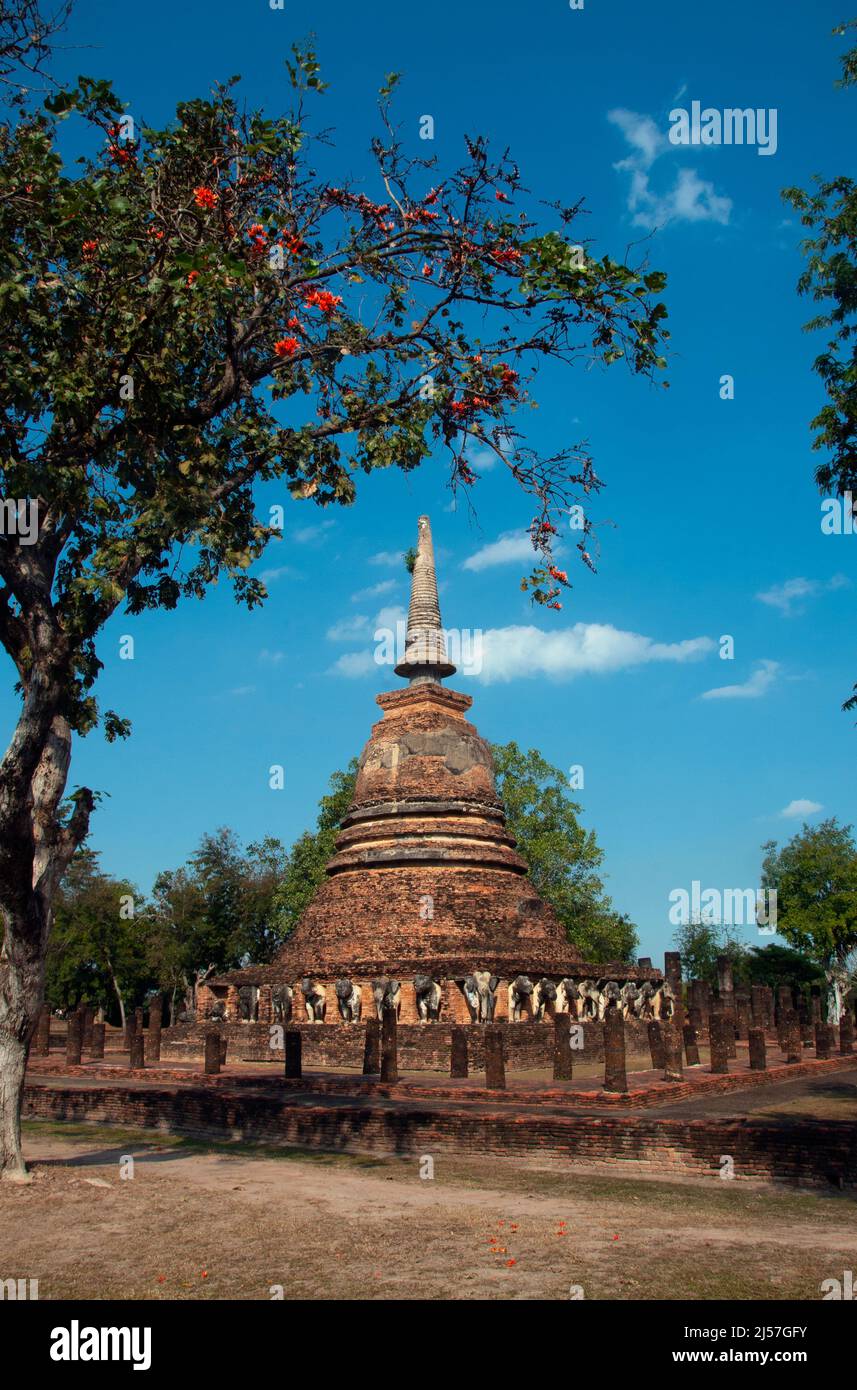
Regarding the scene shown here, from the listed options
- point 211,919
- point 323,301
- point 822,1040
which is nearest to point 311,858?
point 211,919

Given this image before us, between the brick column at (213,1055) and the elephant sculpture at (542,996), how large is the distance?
7.83 m

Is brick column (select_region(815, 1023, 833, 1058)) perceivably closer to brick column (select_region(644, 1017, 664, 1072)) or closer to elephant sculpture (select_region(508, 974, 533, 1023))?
elephant sculpture (select_region(508, 974, 533, 1023))

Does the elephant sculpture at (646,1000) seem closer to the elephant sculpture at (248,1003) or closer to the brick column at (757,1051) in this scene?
the brick column at (757,1051)

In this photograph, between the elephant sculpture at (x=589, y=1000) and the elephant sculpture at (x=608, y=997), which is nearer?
the elephant sculpture at (x=589, y=1000)

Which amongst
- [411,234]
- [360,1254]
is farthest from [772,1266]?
[411,234]

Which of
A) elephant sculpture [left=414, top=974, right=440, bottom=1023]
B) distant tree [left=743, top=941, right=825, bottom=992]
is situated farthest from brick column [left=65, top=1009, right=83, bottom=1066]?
distant tree [left=743, top=941, right=825, bottom=992]

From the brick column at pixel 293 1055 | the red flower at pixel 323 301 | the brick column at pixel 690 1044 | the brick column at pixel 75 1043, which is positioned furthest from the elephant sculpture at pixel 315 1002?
the red flower at pixel 323 301

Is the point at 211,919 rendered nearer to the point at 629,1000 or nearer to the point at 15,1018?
the point at 629,1000

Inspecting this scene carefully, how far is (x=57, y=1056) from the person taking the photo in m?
24.6

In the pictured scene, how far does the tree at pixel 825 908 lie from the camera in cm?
4488

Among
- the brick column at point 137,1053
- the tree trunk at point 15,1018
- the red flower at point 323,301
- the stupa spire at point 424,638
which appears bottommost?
the brick column at point 137,1053

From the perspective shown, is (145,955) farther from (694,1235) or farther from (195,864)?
(694,1235)

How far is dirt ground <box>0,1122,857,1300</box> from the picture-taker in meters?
5.93
